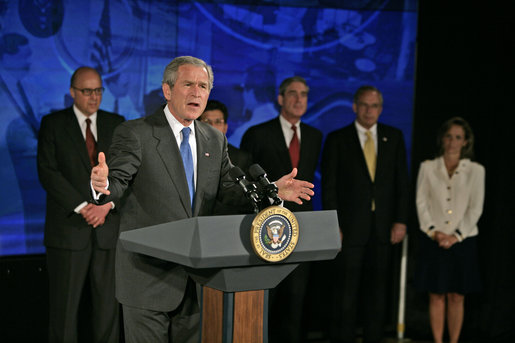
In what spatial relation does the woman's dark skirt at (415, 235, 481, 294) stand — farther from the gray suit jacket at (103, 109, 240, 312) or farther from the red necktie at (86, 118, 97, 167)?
the gray suit jacket at (103, 109, 240, 312)

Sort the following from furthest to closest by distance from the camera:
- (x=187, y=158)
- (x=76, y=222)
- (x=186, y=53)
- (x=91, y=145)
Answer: (x=186, y=53) → (x=91, y=145) → (x=76, y=222) → (x=187, y=158)

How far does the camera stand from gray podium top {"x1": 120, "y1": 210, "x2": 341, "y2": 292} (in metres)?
1.84

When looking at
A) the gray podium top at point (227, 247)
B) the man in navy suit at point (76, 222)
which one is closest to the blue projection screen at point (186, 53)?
the man in navy suit at point (76, 222)

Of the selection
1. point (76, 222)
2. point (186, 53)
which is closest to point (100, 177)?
point (76, 222)

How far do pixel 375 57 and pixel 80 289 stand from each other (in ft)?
10.2

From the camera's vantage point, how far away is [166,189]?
7.68ft

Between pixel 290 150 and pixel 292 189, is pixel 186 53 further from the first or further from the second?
pixel 292 189

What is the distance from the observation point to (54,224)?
4.19 metres

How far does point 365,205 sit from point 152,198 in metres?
2.59

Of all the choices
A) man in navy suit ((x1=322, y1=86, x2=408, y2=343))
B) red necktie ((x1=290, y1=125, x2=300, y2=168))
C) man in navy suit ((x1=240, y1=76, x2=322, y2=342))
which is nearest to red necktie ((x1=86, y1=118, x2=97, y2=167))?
man in navy suit ((x1=240, y1=76, x2=322, y2=342))

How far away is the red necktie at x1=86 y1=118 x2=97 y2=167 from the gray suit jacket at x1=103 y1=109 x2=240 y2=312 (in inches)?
75.7

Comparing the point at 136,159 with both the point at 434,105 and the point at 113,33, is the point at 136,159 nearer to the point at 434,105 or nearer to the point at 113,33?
the point at 113,33

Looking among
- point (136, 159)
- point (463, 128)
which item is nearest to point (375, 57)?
point (463, 128)

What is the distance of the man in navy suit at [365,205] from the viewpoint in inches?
183
